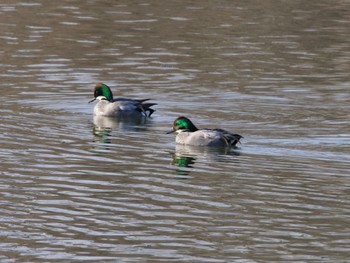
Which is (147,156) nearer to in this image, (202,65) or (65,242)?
(65,242)

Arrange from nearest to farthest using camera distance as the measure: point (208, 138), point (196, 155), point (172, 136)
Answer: point (196, 155) → point (208, 138) → point (172, 136)

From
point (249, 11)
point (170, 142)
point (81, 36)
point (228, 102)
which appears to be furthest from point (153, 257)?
point (249, 11)

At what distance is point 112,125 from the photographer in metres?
21.2

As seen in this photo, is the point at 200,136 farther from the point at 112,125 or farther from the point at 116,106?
the point at 116,106

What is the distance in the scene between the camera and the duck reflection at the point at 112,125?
19.9 metres

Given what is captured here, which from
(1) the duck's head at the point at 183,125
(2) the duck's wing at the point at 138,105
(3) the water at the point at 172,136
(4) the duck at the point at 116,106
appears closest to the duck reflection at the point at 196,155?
(3) the water at the point at 172,136

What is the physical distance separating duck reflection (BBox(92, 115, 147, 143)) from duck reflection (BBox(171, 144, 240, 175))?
1452 mm

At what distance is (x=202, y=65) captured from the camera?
26484mm

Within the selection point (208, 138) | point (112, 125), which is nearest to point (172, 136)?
point (208, 138)

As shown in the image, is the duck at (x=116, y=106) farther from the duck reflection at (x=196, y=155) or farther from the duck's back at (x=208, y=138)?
the duck reflection at (x=196, y=155)

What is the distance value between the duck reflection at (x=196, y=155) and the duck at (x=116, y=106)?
2.55 meters

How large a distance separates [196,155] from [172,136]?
176 cm

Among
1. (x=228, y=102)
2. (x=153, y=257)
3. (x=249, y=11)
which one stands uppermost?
(x=249, y=11)

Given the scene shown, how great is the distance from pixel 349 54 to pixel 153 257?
16.9 meters
